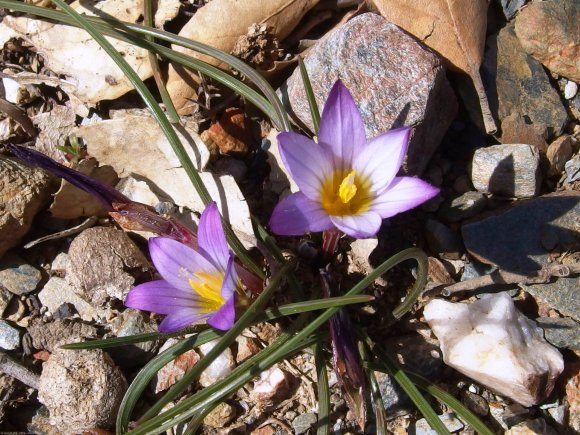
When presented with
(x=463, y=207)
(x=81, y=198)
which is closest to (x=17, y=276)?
(x=81, y=198)

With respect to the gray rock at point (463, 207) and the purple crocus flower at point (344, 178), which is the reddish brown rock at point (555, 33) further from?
the purple crocus flower at point (344, 178)

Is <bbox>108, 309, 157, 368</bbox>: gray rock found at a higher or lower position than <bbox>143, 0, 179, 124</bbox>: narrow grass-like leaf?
lower

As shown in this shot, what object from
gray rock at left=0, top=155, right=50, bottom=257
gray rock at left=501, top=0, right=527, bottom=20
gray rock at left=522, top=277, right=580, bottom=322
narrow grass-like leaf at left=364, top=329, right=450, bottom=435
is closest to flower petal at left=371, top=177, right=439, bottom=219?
narrow grass-like leaf at left=364, top=329, right=450, bottom=435

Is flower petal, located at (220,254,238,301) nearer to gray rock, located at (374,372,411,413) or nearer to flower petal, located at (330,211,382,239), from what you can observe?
flower petal, located at (330,211,382,239)

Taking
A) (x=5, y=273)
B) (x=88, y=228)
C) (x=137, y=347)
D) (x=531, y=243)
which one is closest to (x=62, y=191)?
(x=88, y=228)

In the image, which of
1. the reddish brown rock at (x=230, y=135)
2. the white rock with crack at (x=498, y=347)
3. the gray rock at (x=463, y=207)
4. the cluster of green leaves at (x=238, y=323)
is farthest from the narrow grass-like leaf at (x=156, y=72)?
the white rock with crack at (x=498, y=347)

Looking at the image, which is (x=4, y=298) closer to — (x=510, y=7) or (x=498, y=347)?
(x=498, y=347)
